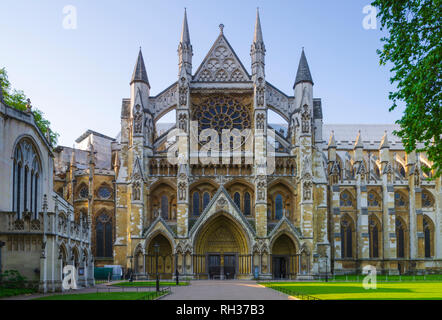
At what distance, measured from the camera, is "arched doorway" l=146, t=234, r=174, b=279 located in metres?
50.4

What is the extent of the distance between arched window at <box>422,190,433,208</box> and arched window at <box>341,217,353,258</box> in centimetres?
1080

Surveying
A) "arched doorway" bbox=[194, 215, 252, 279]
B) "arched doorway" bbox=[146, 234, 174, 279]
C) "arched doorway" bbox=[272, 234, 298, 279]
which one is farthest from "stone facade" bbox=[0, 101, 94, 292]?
"arched doorway" bbox=[272, 234, 298, 279]

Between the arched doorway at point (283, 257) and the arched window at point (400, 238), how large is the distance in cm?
2100

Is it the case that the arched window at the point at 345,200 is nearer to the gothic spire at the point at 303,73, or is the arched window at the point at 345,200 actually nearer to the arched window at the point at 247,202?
the arched window at the point at 247,202

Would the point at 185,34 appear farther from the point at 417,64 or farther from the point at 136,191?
the point at 417,64

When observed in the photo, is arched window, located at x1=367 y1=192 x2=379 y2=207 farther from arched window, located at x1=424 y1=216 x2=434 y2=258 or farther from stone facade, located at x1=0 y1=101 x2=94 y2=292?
stone facade, located at x1=0 y1=101 x2=94 y2=292

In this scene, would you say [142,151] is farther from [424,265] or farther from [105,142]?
[424,265]

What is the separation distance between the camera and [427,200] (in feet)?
228

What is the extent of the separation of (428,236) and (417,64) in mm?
51831

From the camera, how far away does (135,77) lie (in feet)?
173

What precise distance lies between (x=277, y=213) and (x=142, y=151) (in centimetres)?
1413

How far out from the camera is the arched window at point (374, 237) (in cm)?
6606

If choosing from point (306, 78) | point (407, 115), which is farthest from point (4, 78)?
point (407, 115)

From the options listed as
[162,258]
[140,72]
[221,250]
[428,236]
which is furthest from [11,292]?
[428,236]
